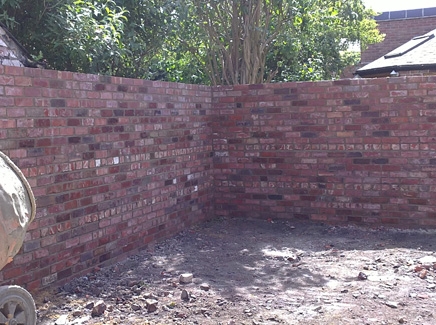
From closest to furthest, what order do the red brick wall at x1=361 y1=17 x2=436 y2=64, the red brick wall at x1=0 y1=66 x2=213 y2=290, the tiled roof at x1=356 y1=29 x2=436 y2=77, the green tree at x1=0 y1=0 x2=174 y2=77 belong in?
the red brick wall at x1=0 y1=66 x2=213 y2=290 < the green tree at x1=0 y1=0 x2=174 y2=77 < the tiled roof at x1=356 y1=29 x2=436 y2=77 < the red brick wall at x1=361 y1=17 x2=436 y2=64

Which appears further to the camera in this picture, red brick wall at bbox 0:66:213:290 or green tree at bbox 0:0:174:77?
green tree at bbox 0:0:174:77

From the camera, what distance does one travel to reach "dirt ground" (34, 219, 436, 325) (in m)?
4.12

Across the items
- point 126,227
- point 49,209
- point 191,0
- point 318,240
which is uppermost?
point 191,0

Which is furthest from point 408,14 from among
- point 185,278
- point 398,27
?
point 185,278

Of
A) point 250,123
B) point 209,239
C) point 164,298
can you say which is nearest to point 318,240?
point 209,239

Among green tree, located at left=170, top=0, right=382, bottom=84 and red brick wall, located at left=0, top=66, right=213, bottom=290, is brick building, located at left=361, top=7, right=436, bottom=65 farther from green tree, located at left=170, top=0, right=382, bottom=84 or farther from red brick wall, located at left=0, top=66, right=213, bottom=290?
red brick wall, located at left=0, top=66, right=213, bottom=290

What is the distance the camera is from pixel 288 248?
6160mm

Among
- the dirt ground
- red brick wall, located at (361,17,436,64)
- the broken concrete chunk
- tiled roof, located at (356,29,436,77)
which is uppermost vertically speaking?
red brick wall, located at (361,17,436,64)

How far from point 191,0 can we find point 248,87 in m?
2.22

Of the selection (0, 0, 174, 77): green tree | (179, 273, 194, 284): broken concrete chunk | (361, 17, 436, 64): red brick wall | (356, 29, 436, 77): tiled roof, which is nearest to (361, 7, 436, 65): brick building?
(361, 17, 436, 64): red brick wall

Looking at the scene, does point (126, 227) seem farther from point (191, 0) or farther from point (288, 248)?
point (191, 0)

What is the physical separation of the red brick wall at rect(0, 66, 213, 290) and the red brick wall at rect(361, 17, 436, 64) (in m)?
15.6

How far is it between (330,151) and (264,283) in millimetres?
2681

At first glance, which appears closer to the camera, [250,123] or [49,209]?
[49,209]
